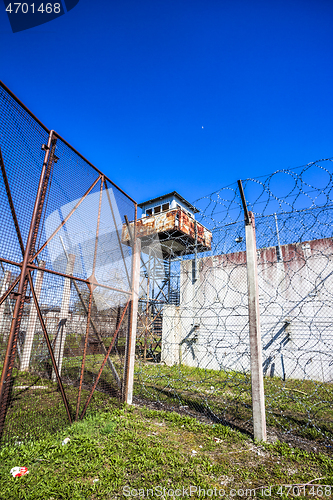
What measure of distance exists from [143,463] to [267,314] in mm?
5320

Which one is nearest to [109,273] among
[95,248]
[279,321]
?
[95,248]

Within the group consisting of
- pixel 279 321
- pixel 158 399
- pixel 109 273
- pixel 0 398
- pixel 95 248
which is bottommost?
pixel 158 399

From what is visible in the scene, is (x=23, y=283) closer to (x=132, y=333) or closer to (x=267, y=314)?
(x=132, y=333)

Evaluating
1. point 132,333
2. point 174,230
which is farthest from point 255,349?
point 174,230

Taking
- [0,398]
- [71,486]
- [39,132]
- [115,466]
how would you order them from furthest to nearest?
[39,132], [115,466], [0,398], [71,486]

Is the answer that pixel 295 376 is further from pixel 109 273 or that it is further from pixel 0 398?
pixel 0 398

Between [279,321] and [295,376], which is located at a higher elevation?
[279,321]

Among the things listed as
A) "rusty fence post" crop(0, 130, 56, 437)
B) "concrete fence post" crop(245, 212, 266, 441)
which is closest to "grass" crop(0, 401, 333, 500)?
"concrete fence post" crop(245, 212, 266, 441)

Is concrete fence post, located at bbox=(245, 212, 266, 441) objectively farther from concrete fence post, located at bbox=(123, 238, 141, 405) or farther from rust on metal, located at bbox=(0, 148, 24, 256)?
rust on metal, located at bbox=(0, 148, 24, 256)

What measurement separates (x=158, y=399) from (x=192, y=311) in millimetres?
3586

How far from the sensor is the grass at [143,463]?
223 centimetres

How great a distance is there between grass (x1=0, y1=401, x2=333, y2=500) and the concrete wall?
10.9 feet

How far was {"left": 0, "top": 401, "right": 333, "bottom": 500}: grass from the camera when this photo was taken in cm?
223

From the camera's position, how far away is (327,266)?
21.0ft
